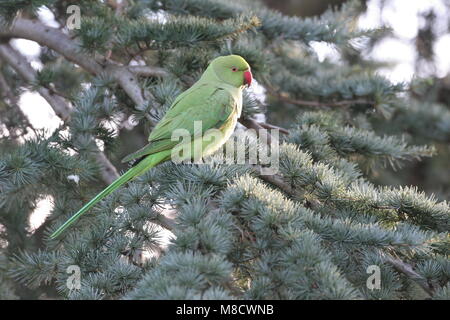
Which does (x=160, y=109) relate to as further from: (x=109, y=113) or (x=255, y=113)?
(x=255, y=113)

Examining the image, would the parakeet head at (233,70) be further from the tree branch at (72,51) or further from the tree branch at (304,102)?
the tree branch at (304,102)

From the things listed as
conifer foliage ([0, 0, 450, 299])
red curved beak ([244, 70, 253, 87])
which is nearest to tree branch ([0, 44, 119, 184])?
conifer foliage ([0, 0, 450, 299])

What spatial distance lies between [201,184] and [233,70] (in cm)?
130

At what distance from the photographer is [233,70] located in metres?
3.60

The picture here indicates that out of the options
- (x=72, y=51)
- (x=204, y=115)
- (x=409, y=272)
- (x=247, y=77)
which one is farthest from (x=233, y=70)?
A: (x=409, y=272)

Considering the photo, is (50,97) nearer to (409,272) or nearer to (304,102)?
(304,102)

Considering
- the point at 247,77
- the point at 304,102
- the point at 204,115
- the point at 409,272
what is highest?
the point at 247,77

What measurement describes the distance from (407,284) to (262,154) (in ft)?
3.36

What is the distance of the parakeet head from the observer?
3553mm

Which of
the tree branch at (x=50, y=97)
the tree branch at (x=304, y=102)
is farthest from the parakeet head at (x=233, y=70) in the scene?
the tree branch at (x=50, y=97)

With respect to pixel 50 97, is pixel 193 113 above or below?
above

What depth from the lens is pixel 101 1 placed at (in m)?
4.02

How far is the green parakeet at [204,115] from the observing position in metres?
3.05
